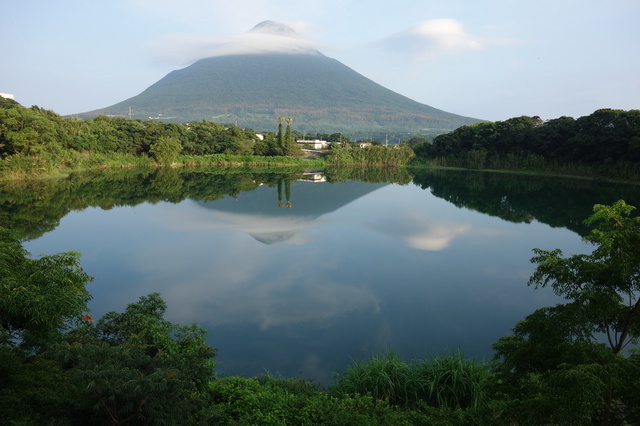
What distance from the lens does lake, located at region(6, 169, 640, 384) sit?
609cm

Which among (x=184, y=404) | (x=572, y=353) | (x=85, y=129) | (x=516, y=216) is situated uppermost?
(x=85, y=129)

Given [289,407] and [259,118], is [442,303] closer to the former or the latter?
[289,407]

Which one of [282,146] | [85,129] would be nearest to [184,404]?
[85,129]

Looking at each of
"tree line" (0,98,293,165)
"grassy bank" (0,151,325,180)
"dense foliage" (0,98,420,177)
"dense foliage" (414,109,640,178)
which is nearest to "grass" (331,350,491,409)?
"grassy bank" (0,151,325,180)

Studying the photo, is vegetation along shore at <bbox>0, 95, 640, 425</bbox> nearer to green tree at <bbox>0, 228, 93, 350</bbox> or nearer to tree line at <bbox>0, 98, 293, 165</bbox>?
green tree at <bbox>0, 228, 93, 350</bbox>

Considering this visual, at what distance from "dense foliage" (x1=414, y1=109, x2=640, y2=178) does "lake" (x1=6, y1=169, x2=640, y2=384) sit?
20.1ft

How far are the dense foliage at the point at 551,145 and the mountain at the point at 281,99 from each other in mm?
81274

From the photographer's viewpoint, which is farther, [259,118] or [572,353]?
[259,118]

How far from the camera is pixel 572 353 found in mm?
2537

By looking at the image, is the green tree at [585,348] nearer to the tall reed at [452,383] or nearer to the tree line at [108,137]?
the tall reed at [452,383]

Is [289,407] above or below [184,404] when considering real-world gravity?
below

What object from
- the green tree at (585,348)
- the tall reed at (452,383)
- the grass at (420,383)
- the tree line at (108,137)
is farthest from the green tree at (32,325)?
the tree line at (108,137)

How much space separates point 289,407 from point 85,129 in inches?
1405

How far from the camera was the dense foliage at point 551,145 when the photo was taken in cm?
2655
